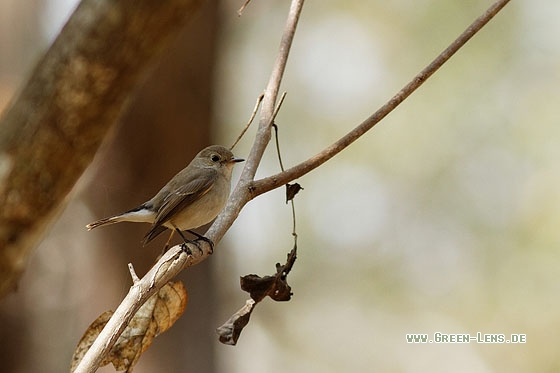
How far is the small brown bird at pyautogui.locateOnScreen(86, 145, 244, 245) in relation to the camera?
314cm

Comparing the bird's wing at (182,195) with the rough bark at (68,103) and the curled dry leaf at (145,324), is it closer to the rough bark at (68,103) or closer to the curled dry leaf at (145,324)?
the rough bark at (68,103)

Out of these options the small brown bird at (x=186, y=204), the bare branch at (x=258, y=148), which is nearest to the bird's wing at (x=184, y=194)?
the small brown bird at (x=186, y=204)

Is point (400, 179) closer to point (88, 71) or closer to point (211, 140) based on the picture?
point (211, 140)

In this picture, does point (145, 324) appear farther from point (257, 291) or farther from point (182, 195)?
point (182, 195)

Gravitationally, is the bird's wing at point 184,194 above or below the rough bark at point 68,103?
below

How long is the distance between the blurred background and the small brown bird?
3001 mm

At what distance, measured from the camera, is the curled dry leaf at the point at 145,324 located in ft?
7.04

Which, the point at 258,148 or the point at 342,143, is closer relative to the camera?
the point at 342,143

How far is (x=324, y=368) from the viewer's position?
8523 mm

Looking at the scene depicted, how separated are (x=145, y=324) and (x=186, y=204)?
103cm

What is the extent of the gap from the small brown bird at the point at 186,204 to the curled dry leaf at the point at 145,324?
840 mm

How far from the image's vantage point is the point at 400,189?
892 cm

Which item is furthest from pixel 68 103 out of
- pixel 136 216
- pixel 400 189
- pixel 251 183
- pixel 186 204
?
pixel 400 189

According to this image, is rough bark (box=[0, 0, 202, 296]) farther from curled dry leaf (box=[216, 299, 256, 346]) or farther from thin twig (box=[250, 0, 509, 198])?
curled dry leaf (box=[216, 299, 256, 346])
